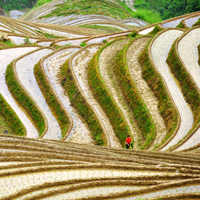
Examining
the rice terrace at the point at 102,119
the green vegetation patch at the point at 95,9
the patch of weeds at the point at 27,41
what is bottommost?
the rice terrace at the point at 102,119

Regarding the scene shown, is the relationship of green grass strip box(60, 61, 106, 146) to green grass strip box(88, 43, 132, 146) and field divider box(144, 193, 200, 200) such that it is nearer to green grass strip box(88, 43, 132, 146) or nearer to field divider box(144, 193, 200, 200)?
green grass strip box(88, 43, 132, 146)

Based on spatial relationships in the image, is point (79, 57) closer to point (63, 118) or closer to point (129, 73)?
point (129, 73)

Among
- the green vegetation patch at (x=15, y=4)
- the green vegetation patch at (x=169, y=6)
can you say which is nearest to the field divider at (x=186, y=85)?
the green vegetation patch at (x=169, y=6)

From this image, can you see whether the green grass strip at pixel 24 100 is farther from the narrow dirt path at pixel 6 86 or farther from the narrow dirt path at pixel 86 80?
the narrow dirt path at pixel 86 80

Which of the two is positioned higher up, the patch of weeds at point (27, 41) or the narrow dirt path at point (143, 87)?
the patch of weeds at point (27, 41)

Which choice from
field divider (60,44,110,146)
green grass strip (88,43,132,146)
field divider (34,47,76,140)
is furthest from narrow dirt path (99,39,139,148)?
field divider (34,47,76,140)

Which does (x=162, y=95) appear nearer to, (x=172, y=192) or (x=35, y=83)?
(x=172, y=192)
